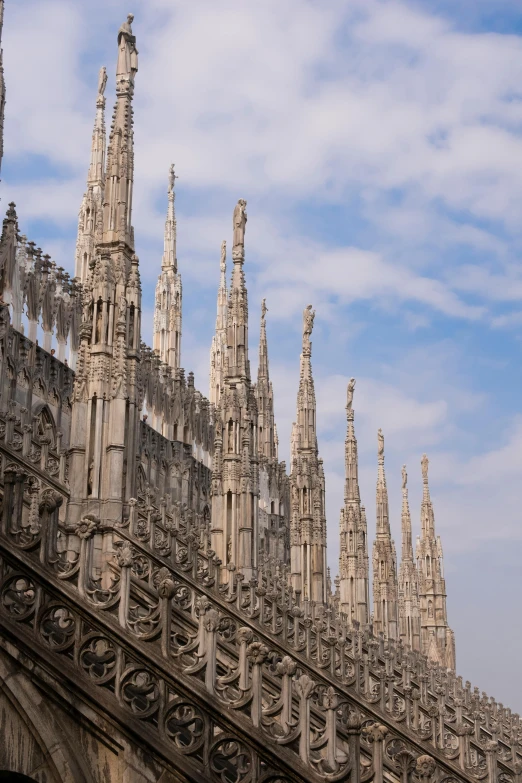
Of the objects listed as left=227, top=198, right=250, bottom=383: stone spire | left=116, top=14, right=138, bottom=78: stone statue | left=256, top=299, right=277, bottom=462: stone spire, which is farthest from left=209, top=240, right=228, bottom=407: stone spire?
left=116, top=14, right=138, bottom=78: stone statue

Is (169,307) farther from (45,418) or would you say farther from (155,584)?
(155,584)

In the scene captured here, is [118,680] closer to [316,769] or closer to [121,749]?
[121,749]

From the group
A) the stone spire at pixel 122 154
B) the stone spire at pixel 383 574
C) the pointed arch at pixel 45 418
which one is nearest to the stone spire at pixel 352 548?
the stone spire at pixel 383 574

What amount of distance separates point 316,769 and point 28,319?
77.3ft

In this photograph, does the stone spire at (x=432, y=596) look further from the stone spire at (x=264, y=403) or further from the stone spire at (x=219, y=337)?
the stone spire at (x=219, y=337)

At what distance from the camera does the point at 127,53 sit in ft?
60.1

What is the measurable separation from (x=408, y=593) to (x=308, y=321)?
2153cm

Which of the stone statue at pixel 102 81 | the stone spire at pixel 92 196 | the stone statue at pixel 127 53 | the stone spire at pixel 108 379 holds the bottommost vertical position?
the stone spire at pixel 108 379

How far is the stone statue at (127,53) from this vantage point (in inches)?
716

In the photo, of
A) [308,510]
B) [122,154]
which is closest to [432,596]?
[308,510]

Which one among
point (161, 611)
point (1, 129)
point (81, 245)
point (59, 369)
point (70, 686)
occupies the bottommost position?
point (70, 686)

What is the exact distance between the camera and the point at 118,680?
7074 millimetres

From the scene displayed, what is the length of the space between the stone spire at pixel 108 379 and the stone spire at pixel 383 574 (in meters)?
29.7

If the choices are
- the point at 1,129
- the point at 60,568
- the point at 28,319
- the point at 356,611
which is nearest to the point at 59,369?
the point at 28,319
